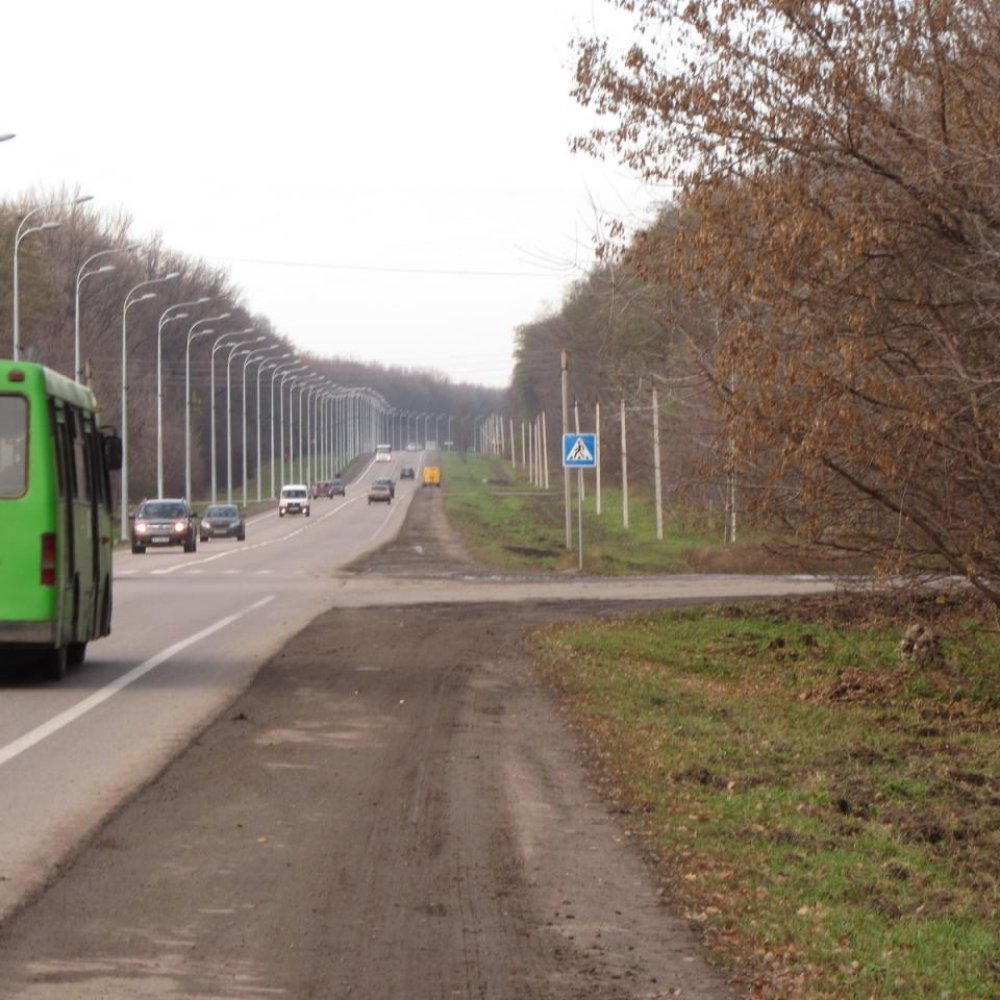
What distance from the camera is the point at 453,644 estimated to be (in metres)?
20.2

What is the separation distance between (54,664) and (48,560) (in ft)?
5.02

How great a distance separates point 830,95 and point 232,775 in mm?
7054

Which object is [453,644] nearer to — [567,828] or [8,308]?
[567,828]

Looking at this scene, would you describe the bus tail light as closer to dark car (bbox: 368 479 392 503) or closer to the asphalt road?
the asphalt road

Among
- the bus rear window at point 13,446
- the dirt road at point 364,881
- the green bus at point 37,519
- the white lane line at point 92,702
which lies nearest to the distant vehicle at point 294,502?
the white lane line at point 92,702

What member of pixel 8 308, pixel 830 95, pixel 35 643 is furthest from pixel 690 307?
pixel 8 308

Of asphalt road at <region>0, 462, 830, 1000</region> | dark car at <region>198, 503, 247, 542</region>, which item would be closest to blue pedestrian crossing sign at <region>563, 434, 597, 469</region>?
asphalt road at <region>0, 462, 830, 1000</region>

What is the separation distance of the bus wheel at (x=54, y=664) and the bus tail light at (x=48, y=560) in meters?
1.23

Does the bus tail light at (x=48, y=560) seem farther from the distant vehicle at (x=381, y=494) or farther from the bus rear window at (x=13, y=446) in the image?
the distant vehicle at (x=381, y=494)

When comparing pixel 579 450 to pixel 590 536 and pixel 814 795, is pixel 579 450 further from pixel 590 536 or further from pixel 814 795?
pixel 590 536

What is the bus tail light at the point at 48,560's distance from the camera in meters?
15.2

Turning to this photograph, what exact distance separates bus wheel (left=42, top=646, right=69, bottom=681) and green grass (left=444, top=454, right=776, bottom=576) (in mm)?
6965

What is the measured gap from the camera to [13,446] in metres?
15.3

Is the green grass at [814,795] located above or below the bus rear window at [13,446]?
below
